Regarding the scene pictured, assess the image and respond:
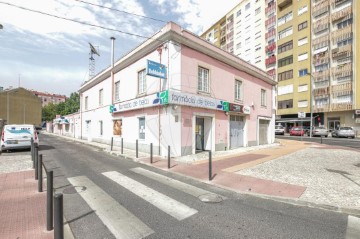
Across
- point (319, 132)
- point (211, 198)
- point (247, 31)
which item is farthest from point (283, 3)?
point (211, 198)

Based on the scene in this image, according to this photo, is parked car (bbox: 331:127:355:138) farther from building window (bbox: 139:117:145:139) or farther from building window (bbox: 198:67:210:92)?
building window (bbox: 139:117:145:139)

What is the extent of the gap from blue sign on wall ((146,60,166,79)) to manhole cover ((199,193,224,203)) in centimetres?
734

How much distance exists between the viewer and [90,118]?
926 inches

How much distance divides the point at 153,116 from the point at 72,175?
608 centimetres

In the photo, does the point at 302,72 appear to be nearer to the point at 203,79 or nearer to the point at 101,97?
the point at 203,79

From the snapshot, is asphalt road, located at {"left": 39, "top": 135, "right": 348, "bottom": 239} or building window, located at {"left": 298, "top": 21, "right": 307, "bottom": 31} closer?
asphalt road, located at {"left": 39, "top": 135, "right": 348, "bottom": 239}

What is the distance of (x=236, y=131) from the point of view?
53.3 ft

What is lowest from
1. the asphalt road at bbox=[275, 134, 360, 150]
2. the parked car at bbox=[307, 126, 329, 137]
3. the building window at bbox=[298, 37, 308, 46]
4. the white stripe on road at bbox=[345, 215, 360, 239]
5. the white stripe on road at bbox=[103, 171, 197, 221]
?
the asphalt road at bbox=[275, 134, 360, 150]

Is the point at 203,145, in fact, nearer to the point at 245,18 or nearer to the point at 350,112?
the point at 350,112

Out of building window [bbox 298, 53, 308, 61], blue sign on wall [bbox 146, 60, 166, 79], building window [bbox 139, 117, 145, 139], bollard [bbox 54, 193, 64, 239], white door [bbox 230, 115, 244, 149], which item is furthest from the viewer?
building window [bbox 298, 53, 308, 61]

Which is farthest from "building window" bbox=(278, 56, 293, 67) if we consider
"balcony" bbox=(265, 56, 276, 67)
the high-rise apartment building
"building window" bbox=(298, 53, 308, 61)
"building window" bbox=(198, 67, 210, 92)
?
"building window" bbox=(198, 67, 210, 92)

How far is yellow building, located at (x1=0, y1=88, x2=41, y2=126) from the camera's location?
6019 cm

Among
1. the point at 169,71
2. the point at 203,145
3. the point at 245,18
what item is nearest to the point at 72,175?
the point at 169,71

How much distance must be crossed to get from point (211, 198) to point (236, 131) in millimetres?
11449
